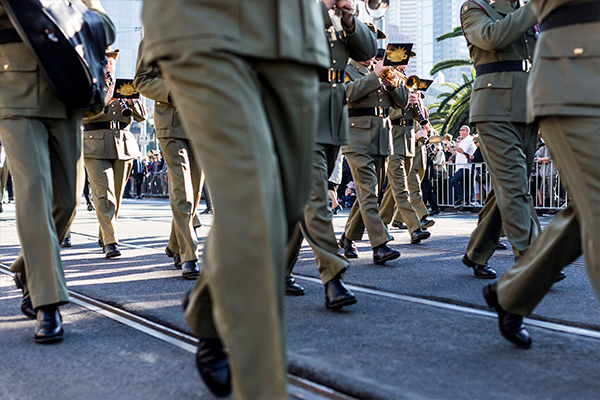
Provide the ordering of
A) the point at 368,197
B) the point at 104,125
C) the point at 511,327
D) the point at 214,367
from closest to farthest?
the point at 214,367, the point at 511,327, the point at 368,197, the point at 104,125

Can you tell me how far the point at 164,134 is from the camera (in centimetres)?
553

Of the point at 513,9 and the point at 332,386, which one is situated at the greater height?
the point at 513,9

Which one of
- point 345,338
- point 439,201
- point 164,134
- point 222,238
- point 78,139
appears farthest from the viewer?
point 439,201

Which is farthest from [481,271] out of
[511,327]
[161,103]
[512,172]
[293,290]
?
[161,103]

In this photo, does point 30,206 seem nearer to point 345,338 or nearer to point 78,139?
point 78,139

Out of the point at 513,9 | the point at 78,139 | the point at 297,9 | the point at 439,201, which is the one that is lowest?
the point at 439,201

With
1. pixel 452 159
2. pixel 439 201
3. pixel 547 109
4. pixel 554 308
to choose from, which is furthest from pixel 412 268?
pixel 452 159

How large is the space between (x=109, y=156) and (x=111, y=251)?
3.32 ft

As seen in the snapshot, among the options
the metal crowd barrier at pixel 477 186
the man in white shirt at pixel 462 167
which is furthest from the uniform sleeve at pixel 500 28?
the man in white shirt at pixel 462 167

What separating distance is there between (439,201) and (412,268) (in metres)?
10.6

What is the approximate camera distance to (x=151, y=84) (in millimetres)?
5488

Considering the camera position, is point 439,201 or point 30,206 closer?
point 30,206

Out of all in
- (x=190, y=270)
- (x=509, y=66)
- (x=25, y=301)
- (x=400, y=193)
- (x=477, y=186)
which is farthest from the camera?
(x=477, y=186)

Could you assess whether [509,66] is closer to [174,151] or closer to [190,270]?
[174,151]
